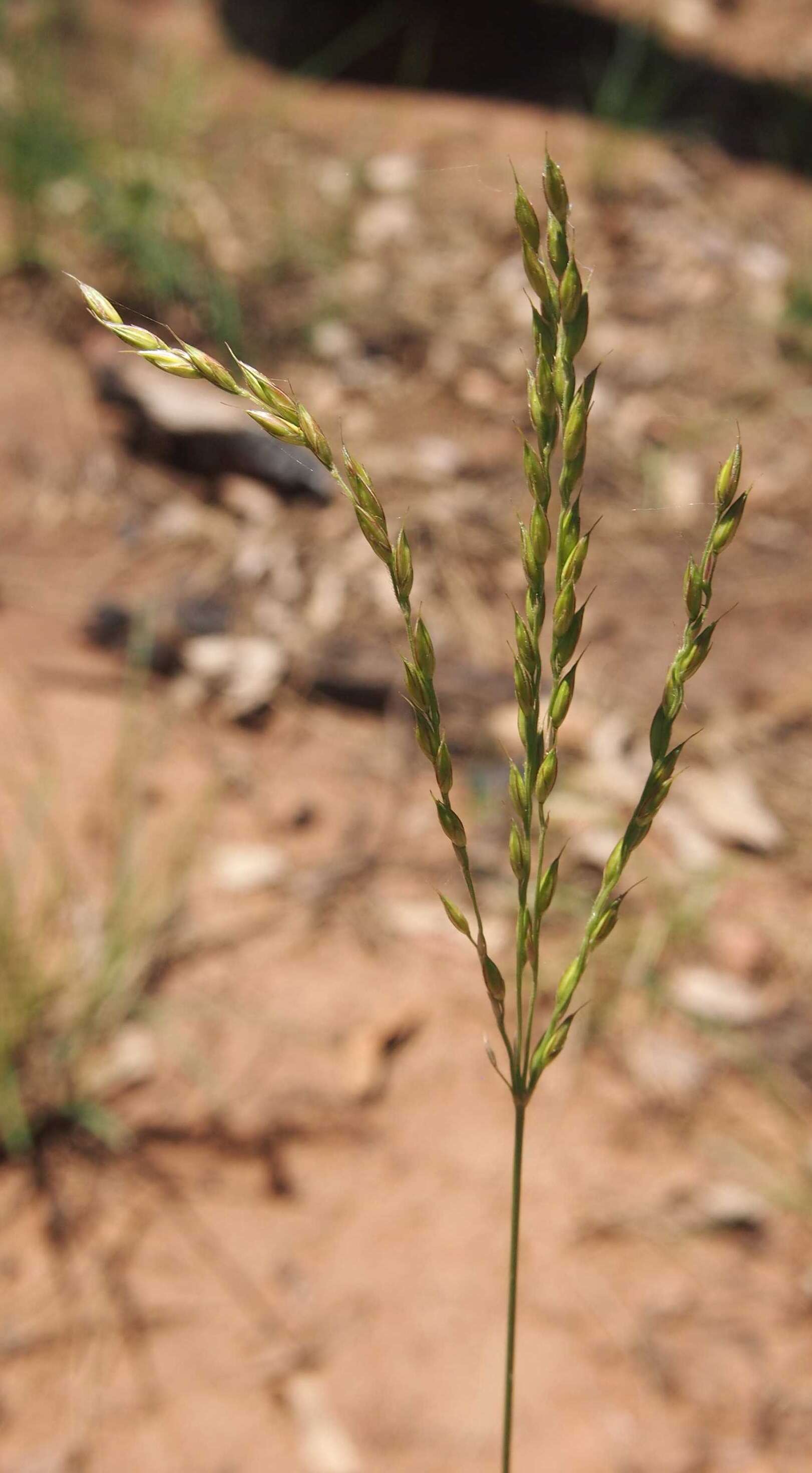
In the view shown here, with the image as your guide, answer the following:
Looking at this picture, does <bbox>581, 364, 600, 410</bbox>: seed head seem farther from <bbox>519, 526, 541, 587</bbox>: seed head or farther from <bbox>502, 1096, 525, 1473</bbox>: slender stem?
Answer: <bbox>502, 1096, 525, 1473</bbox>: slender stem

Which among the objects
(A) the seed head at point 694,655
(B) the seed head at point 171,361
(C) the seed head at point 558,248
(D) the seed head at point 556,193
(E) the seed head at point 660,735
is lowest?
(E) the seed head at point 660,735

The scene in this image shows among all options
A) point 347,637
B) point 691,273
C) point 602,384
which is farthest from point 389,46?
point 347,637

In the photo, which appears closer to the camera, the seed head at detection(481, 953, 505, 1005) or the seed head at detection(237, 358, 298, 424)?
the seed head at detection(237, 358, 298, 424)

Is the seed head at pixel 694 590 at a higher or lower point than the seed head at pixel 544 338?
lower

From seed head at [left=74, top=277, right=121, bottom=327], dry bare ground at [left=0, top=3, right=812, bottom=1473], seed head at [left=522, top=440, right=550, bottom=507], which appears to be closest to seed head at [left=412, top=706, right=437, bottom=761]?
seed head at [left=522, top=440, right=550, bottom=507]

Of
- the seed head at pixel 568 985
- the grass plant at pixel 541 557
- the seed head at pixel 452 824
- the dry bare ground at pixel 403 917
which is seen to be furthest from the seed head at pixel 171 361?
the dry bare ground at pixel 403 917

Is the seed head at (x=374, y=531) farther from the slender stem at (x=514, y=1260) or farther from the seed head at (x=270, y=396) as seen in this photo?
the slender stem at (x=514, y=1260)

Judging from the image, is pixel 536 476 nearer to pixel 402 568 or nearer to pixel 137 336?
pixel 402 568

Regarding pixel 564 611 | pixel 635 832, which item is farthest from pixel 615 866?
pixel 564 611
